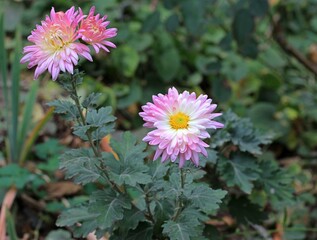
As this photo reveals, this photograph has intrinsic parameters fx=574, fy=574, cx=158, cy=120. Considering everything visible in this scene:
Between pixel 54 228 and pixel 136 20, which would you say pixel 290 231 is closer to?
pixel 54 228

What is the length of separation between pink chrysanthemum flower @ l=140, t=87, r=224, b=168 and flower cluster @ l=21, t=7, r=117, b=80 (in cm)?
20

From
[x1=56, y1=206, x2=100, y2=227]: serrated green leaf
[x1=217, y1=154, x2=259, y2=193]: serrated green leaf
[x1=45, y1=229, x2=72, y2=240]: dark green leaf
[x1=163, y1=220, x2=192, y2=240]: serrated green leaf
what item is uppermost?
[x1=217, y1=154, x2=259, y2=193]: serrated green leaf

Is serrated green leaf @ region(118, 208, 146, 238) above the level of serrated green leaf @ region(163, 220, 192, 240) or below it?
above

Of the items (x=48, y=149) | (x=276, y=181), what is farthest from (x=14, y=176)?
(x=276, y=181)

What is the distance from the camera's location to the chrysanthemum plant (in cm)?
129

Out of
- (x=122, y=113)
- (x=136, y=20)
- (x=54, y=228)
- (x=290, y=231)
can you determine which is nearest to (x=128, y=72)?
(x=122, y=113)

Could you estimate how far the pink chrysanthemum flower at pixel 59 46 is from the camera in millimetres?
1298

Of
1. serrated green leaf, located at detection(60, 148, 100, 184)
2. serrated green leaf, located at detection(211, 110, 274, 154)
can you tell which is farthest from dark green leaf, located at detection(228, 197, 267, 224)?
serrated green leaf, located at detection(60, 148, 100, 184)

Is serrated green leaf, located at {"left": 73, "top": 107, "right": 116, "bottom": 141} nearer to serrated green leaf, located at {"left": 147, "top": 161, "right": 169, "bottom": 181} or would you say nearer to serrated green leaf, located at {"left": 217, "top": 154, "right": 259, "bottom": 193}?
serrated green leaf, located at {"left": 147, "top": 161, "right": 169, "bottom": 181}

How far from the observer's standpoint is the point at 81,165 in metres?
1.51

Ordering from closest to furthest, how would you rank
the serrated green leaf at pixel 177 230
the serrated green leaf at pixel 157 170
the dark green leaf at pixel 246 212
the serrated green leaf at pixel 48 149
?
the serrated green leaf at pixel 177 230, the serrated green leaf at pixel 157 170, the dark green leaf at pixel 246 212, the serrated green leaf at pixel 48 149

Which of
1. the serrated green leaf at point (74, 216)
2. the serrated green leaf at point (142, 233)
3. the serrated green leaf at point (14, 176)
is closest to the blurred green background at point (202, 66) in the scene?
the serrated green leaf at point (14, 176)

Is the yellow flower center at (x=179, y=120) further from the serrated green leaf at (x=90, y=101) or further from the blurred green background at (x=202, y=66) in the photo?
the blurred green background at (x=202, y=66)

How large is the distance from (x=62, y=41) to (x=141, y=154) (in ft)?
1.36
